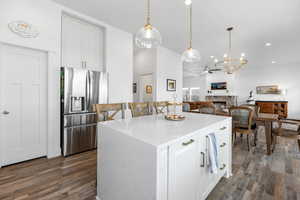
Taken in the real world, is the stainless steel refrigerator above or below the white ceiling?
below

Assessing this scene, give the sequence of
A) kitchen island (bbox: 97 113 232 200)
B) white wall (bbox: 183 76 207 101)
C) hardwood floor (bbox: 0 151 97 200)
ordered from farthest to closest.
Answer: white wall (bbox: 183 76 207 101), hardwood floor (bbox: 0 151 97 200), kitchen island (bbox: 97 113 232 200)

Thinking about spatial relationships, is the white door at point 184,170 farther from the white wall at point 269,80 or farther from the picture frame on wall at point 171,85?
the white wall at point 269,80

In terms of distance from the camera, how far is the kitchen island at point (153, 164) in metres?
0.90

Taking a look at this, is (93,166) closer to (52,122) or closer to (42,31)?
(52,122)

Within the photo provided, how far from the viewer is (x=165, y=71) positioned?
5.13m

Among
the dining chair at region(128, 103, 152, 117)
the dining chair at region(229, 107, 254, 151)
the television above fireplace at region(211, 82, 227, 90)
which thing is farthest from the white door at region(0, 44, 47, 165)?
the television above fireplace at region(211, 82, 227, 90)

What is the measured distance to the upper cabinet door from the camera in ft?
9.66

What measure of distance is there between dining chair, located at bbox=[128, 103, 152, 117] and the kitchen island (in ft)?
2.82

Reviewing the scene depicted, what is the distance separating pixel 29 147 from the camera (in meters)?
2.40

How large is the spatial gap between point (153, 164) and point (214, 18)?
3426 millimetres

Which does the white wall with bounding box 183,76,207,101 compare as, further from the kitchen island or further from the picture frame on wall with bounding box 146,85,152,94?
the kitchen island

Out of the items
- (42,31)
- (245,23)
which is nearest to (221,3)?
(245,23)

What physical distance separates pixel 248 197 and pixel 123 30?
4199mm

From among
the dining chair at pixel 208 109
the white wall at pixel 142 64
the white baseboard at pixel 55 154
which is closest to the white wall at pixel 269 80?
the white wall at pixel 142 64
